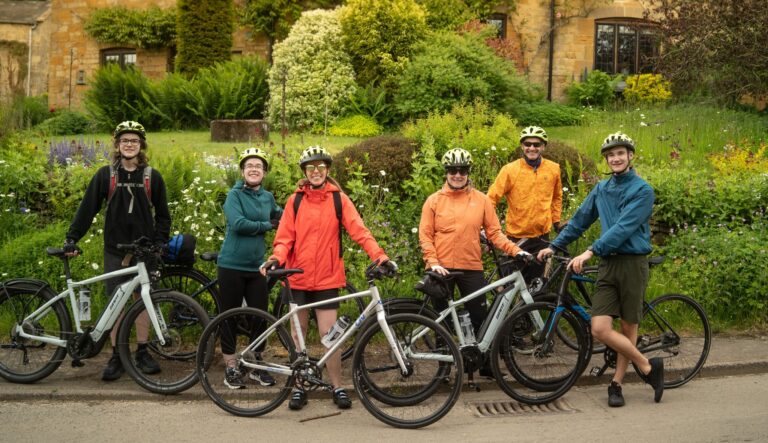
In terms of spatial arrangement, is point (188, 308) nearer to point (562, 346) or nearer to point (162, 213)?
point (162, 213)

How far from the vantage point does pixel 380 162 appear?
973 cm

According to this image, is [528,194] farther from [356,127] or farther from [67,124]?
[67,124]

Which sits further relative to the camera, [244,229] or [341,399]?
[244,229]

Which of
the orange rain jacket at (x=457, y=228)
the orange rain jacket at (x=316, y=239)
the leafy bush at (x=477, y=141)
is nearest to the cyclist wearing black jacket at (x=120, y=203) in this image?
the orange rain jacket at (x=316, y=239)

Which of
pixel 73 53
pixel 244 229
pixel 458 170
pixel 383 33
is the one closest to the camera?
pixel 244 229

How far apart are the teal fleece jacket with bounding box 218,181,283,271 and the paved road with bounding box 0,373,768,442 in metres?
1.10

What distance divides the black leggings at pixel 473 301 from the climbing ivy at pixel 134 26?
18.7 meters

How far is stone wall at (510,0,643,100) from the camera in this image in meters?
21.7

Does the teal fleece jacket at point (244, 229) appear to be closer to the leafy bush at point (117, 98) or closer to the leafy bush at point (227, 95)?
the leafy bush at point (227, 95)

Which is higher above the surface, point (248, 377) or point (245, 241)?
point (245, 241)

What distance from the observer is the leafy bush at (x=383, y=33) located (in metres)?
17.3

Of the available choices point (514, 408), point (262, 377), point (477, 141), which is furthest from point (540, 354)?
point (477, 141)

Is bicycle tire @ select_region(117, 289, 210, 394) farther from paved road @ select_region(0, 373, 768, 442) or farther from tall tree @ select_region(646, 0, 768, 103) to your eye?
tall tree @ select_region(646, 0, 768, 103)

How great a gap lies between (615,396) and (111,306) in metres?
3.90
